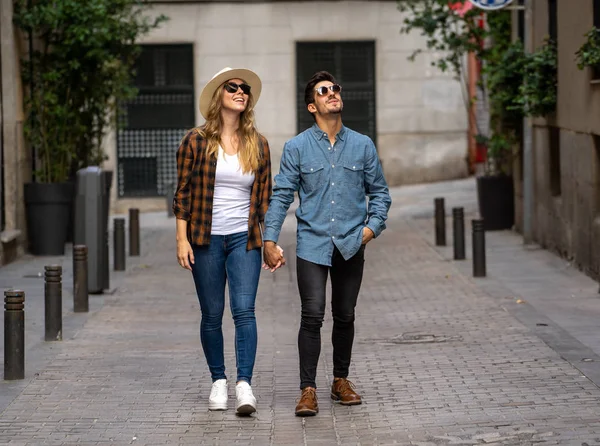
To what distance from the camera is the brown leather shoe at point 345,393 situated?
8180 millimetres

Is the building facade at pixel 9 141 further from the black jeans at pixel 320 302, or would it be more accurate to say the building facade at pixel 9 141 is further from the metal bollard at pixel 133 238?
the black jeans at pixel 320 302

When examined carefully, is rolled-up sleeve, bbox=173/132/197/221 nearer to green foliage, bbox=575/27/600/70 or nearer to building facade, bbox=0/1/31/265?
green foliage, bbox=575/27/600/70

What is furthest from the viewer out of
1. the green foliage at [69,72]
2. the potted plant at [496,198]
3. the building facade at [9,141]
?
the potted plant at [496,198]

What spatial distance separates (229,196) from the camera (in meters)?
7.89

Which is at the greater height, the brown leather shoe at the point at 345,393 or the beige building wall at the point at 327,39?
the beige building wall at the point at 327,39

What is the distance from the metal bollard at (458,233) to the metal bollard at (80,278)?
5611 millimetres

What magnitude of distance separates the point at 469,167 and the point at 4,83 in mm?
14045

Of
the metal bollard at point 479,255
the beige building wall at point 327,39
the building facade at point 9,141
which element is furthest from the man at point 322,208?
the beige building wall at point 327,39

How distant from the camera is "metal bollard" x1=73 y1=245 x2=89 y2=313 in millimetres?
12523

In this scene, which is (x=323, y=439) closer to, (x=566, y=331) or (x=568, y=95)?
(x=566, y=331)

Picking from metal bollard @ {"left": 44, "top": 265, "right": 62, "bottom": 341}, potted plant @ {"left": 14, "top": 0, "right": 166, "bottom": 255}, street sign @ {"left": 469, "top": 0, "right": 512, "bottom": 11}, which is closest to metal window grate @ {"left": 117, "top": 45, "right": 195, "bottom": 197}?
potted plant @ {"left": 14, "top": 0, "right": 166, "bottom": 255}

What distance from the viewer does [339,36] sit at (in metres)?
28.6

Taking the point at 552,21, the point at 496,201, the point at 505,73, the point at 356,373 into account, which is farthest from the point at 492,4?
the point at 356,373

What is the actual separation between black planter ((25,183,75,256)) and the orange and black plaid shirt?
10.9 meters
